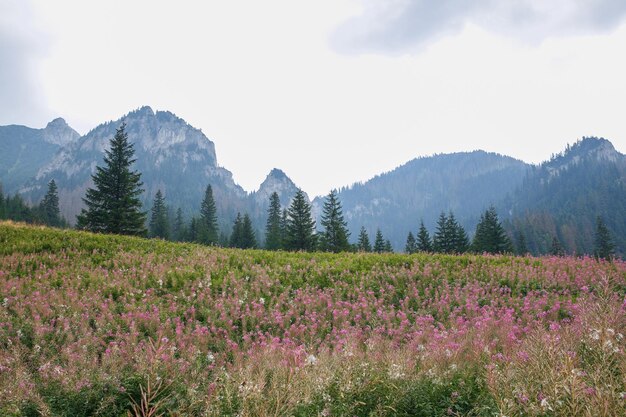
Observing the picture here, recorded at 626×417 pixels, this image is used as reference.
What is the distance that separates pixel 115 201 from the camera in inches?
1393

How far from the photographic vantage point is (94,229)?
35.5 metres

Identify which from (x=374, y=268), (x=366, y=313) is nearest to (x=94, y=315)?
(x=366, y=313)

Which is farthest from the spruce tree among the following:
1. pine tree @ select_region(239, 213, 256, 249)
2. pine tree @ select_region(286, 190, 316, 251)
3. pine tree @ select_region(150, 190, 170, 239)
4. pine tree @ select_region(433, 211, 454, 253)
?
pine tree @ select_region(433, 211, 454, 253)

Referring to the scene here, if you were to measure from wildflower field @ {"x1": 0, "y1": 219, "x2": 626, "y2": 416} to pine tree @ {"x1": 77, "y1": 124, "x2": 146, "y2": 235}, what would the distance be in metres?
18.7

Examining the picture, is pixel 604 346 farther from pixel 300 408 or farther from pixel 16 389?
pixel 16 389

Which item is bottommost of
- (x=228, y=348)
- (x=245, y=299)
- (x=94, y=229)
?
(x=228, y=348)

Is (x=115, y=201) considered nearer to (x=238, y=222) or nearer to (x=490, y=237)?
(x=238, y=222)

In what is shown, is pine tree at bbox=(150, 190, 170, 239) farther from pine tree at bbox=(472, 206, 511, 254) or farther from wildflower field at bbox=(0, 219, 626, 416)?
pine tree at bbox=(472, 206, 511, 254)

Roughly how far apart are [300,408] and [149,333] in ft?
18.7

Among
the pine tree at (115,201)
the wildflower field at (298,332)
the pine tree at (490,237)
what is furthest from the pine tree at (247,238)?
the wildflower field at (298,332)

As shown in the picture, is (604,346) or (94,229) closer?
(604,346)

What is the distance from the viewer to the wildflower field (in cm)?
335

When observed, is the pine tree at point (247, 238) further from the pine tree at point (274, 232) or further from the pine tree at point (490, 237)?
the pine tree at point (490, 237)

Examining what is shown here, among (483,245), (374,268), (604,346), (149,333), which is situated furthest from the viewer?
(483,245)
